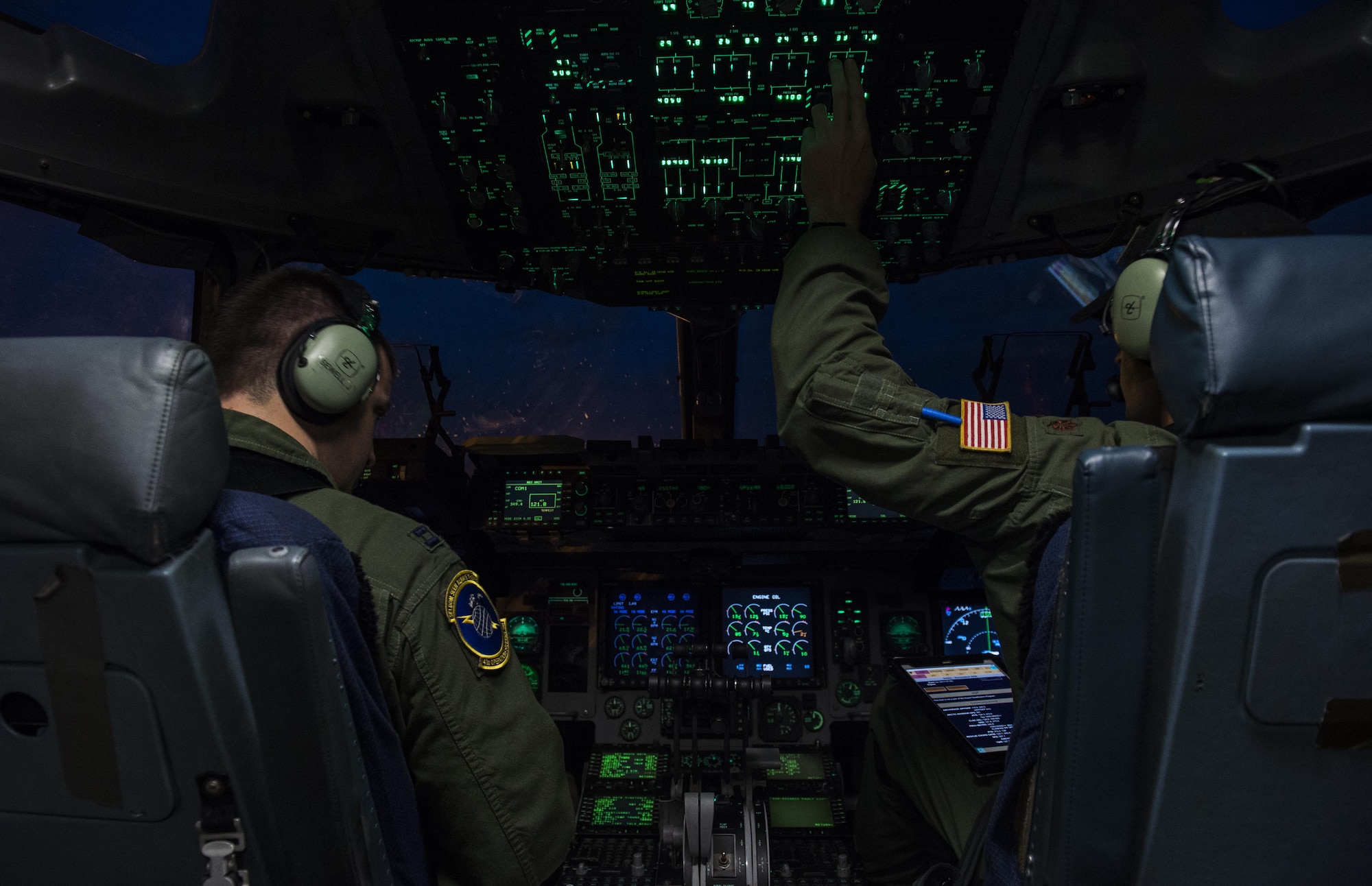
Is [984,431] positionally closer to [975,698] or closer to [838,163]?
[838,163]

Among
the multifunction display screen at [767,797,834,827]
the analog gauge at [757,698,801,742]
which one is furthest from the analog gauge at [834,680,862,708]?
the multifunction display screen at [767,797,834,827]

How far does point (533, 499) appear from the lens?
231cm

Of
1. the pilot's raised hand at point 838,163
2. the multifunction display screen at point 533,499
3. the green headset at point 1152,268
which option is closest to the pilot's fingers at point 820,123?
the pilot's raised hand at point 838,163

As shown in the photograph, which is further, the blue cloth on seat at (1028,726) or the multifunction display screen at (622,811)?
the multifunction display screen at (622,811)

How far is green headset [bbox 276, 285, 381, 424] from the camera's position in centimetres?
112

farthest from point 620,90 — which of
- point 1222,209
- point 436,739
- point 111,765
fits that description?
point 111,765

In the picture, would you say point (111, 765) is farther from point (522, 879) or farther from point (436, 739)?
point (522, 879)

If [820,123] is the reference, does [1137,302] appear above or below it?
below

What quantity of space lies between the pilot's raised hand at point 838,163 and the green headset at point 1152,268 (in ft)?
1.45

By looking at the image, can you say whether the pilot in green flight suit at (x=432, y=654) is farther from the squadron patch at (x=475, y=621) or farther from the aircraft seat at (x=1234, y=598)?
the aircraft seat at (x=1234, y=598)

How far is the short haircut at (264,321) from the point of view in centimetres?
114

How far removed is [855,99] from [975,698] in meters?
1.25

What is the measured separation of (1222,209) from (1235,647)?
680 mm

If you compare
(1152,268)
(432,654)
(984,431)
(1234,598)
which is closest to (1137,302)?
(1152,268)
